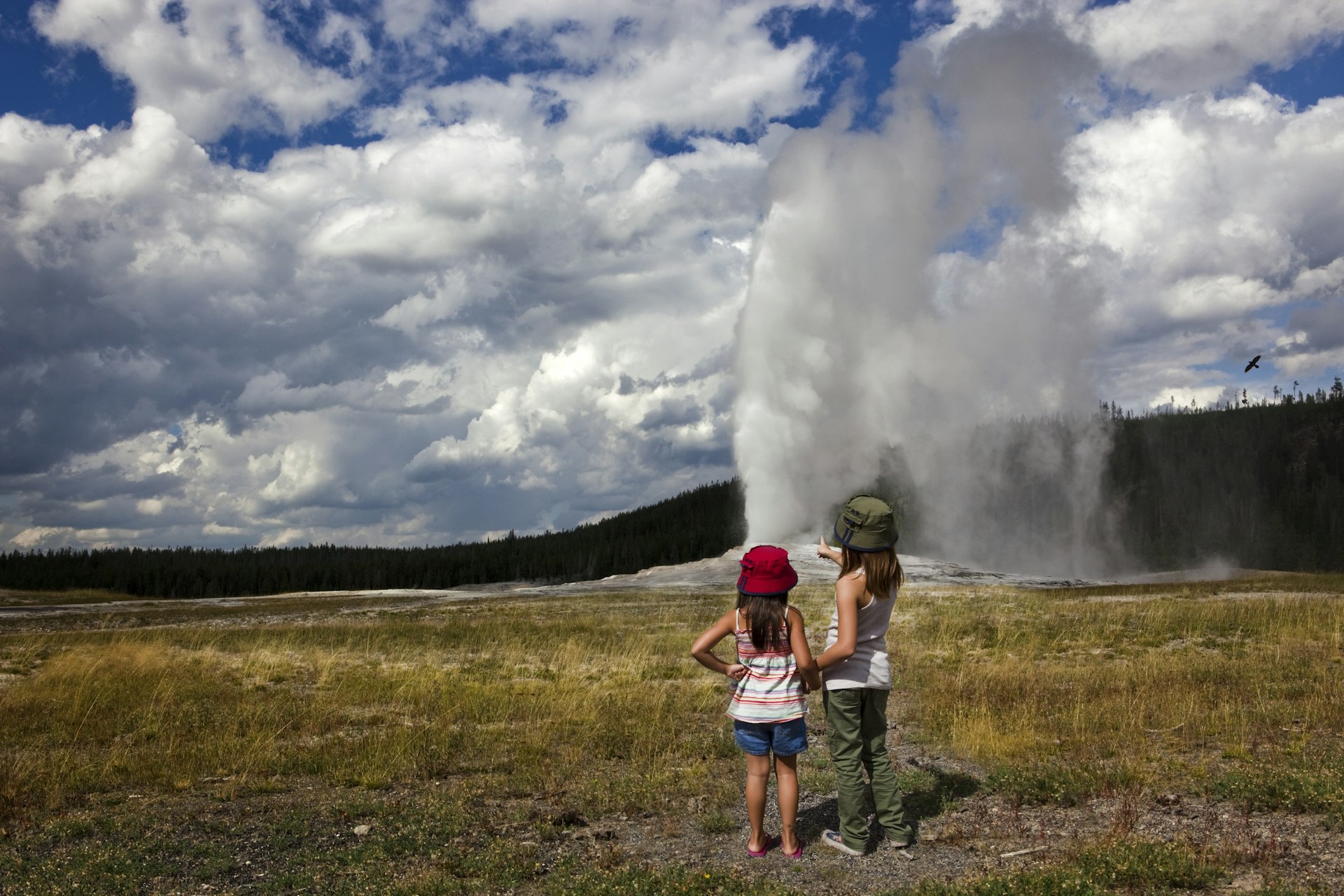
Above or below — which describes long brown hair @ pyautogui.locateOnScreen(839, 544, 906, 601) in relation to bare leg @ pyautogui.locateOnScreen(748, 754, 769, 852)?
above

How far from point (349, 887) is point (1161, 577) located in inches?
2727

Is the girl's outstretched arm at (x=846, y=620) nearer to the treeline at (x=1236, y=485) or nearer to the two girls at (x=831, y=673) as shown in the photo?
the two girls at (x=831, y=673)

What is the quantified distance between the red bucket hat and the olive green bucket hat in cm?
49

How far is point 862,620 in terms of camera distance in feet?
21.3

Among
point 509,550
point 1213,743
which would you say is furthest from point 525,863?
point 509,550

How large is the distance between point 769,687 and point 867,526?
126 centimetres

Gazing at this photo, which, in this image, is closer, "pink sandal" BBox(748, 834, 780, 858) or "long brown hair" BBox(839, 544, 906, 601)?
"long brown hair" BBox(839, 544, 906, 601)

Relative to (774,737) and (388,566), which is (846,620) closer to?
(774,737)

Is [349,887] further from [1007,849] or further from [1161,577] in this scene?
[1161,577]

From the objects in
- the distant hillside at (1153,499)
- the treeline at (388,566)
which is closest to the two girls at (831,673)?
the distant hillside at (1153,499)

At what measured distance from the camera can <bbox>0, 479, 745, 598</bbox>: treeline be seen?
367 feet

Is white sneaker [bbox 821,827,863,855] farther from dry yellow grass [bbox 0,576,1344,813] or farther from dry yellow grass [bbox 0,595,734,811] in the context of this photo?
dry yellow grass [bbox 0,595,734,811]

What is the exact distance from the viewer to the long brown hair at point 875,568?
638 cm

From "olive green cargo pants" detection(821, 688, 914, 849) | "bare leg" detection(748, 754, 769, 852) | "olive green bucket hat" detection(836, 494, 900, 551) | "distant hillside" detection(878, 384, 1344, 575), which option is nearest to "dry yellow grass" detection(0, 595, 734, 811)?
"bare leg" detection(748, 754, 769, 852)
